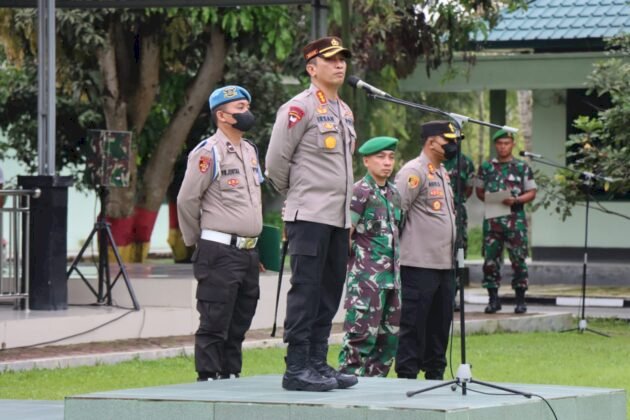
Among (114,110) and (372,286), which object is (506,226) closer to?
(372,286)

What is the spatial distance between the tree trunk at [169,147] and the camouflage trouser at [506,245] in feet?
32.6

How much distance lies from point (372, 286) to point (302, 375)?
87.5 inches

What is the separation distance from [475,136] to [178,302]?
140ft

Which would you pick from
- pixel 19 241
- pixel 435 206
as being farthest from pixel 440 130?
pixel 19 241

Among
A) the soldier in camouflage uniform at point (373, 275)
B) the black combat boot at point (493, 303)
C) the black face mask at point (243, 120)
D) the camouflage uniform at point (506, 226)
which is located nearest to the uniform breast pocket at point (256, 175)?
the black face mask at point (243, 120)

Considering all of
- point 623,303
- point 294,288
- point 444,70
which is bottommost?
point 623,303

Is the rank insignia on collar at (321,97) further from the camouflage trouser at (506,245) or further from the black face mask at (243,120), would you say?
the camouflage trouser at (506,245)

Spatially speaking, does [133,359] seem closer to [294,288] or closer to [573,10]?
[294,288]

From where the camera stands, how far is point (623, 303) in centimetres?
2194

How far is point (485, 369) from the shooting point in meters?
13.4

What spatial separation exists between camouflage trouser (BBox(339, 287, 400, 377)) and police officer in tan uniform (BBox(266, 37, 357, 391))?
2001 millimetres

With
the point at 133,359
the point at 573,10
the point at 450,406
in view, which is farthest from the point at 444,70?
the point at 450,406

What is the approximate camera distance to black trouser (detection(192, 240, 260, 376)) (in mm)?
10484

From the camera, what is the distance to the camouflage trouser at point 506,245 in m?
18.0
